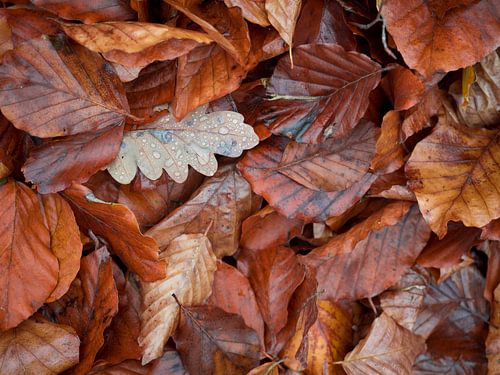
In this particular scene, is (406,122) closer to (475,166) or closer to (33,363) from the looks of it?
(475,166)

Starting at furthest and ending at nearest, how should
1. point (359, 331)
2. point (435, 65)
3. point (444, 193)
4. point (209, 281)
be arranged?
point (359, 331), point (209, 281), point (444, 193), point (435, 65)

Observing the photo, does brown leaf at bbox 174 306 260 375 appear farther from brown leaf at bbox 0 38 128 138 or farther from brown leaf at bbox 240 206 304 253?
brown leaf at bbox 0 38 128 138

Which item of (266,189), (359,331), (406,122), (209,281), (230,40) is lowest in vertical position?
(359,331)

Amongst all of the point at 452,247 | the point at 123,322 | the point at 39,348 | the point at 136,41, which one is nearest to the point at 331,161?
the point at 452,247

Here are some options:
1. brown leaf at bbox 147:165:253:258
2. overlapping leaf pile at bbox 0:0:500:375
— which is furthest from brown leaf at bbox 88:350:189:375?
brown leaf at bbox 147:165:253:258

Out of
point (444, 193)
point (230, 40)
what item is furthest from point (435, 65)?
point (230, 40)

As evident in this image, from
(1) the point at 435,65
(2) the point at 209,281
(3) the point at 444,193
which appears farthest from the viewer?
(2) the point at 209,281

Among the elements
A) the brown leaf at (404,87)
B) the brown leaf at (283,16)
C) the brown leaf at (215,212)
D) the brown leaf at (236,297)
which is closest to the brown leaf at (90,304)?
the brown leaf at (215,212)
